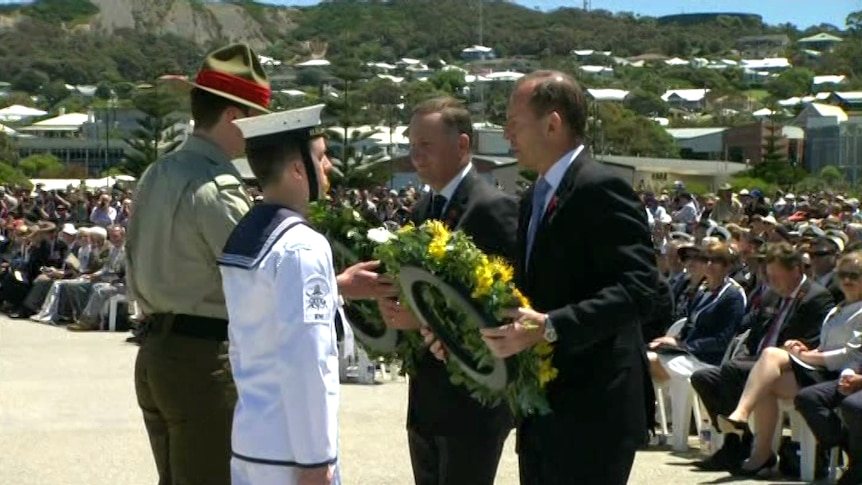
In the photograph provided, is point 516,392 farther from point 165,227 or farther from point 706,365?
→ point 706,365

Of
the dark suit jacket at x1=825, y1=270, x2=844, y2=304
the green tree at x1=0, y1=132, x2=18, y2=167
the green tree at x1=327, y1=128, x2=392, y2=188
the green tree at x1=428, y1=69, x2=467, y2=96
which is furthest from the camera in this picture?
the green tree at x1=428, y1=69, x2=467, y2=96

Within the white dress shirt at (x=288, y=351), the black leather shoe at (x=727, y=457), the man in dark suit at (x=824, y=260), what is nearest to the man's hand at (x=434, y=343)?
the white dress shirt at (x=288, y=351)

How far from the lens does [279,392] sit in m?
4.31

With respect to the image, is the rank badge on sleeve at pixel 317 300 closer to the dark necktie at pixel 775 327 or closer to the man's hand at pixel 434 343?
the man's hand at pixel 434 343

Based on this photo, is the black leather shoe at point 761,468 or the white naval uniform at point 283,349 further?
A: the black leather shoe at point 761,468

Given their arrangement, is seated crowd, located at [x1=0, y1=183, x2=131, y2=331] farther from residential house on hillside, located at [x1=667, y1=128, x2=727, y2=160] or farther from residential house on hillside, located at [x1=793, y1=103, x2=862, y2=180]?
residential house on hillside, located at [x1=667, y1=128, x2=727, y2=160]

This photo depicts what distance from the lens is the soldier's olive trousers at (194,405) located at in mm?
5617

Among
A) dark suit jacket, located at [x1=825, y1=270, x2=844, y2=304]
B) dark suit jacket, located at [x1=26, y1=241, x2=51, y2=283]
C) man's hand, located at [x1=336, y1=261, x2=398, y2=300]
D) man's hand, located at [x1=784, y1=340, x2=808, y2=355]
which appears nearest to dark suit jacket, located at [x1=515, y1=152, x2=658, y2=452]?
man's hand, located at [x1=336, y1=261, x2=398, y2=300]

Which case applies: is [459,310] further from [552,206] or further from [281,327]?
[281,327]

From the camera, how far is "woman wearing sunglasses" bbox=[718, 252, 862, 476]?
10055mm

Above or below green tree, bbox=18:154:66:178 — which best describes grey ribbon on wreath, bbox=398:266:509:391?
above

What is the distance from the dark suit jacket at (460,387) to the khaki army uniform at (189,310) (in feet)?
2.57

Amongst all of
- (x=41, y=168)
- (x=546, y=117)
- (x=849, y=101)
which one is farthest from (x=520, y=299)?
(x=849, y=101)


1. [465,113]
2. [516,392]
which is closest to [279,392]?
[516,392]
